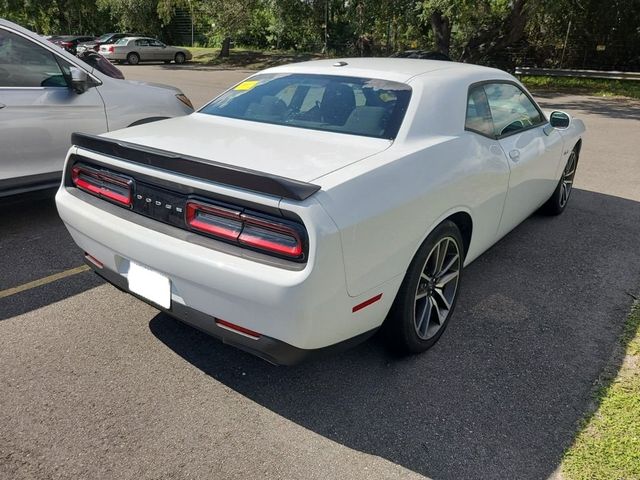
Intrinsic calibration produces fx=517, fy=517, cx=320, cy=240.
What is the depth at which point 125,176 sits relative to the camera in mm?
2695

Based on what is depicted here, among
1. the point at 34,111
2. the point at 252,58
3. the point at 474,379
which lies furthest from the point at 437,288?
the point at 252,58

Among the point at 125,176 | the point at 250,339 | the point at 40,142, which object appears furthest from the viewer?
the point at 40,142

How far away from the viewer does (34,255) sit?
4.21 meters

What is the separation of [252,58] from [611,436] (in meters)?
28.6

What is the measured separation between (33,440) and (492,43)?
867 inches

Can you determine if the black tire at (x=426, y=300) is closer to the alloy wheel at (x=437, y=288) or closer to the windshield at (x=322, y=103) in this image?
the alloy wheel at (x=437, y=288)

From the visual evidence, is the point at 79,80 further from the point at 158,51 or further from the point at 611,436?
the point at 158,51

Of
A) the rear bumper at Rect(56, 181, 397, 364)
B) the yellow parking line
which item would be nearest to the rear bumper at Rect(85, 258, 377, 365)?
the rear bumper at Rect(56, 181, 397, 364)

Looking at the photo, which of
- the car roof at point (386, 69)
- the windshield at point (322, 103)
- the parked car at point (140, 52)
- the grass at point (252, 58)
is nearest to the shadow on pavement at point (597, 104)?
the car roof at point (386, 69)

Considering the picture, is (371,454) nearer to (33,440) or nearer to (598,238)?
(33,440)

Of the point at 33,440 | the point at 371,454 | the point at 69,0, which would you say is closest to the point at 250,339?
the point at 371,454

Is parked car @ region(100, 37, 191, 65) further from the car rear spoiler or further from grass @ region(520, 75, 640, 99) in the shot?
the car rear spoiler

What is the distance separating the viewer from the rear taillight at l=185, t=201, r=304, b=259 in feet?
7.00

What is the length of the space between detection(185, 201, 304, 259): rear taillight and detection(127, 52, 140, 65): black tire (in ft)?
89.8
